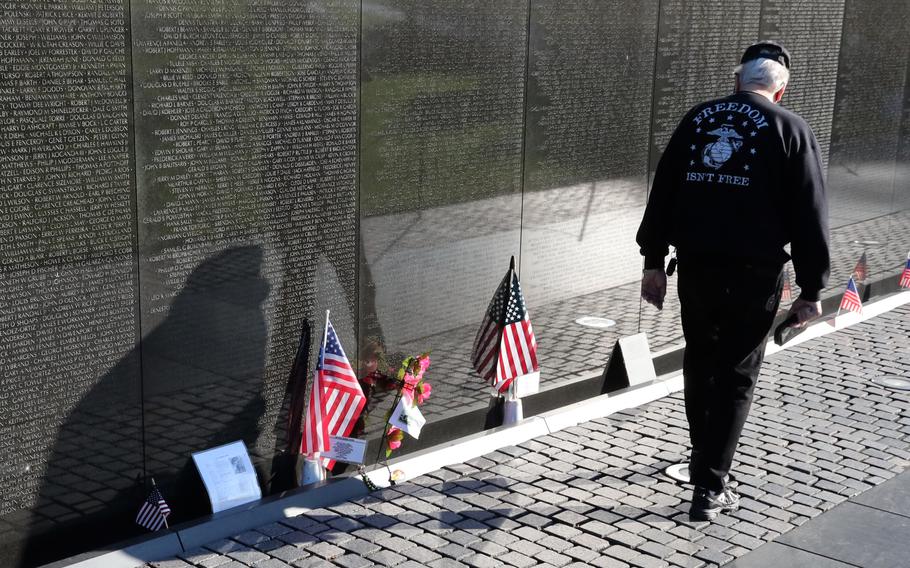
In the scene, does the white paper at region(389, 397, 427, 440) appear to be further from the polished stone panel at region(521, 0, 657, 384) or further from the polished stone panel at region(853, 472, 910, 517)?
the polished stone panel at region(853, 472, 910, 517)

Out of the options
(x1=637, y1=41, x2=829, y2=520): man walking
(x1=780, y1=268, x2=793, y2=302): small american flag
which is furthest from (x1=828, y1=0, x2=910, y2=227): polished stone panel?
(x1=637, y1=41, x2=829, y2=520): man walking

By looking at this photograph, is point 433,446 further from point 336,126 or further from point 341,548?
point 336,126

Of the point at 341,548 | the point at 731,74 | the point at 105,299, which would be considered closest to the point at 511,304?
the point at 341,548

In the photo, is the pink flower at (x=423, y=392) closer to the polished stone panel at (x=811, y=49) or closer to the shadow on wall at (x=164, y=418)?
the shadow on wall at (x=164, y=418)

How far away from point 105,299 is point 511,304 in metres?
2.35

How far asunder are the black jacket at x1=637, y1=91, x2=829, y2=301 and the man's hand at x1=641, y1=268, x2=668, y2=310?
19 cm

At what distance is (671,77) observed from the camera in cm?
760

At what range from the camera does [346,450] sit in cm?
560

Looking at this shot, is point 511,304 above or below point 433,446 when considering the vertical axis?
above

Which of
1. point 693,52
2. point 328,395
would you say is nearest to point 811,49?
point 693,52

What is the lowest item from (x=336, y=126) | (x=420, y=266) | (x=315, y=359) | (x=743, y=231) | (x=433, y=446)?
(x=433, y=446)

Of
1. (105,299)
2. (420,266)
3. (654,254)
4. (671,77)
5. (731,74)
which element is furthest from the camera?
(731,74)

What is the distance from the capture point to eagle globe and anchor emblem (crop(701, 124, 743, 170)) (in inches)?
202

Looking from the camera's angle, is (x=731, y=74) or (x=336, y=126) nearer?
(x=336, y=126)
